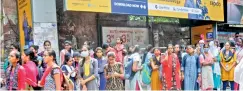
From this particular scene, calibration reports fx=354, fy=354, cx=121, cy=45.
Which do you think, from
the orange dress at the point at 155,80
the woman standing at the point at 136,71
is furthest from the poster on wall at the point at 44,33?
the orange dress at the point at 155,80

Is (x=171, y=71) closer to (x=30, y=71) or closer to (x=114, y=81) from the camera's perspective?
(x=114, y=81)

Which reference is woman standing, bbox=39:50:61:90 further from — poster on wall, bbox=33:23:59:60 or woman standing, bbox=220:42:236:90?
woman standing, bbox=220:42:236:90

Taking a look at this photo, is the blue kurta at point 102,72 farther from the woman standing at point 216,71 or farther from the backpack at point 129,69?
the woman standing at point 216,71

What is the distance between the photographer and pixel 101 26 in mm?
13414

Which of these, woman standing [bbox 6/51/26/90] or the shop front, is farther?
the shop front

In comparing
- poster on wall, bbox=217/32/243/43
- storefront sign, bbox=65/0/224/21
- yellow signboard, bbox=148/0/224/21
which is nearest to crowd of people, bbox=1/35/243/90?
storefront sign, bbox=65/0/224/21

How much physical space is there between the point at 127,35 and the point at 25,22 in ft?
14.6

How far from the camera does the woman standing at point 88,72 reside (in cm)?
712

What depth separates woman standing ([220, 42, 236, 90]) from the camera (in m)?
9.28

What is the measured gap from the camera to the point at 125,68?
8031 mm

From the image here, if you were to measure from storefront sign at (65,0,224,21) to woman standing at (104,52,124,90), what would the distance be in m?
3.75

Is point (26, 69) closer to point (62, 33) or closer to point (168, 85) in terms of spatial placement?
point (168, 85)

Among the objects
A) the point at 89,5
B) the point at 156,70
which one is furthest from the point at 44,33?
the point at 156,70

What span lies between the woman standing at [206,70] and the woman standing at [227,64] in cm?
53
